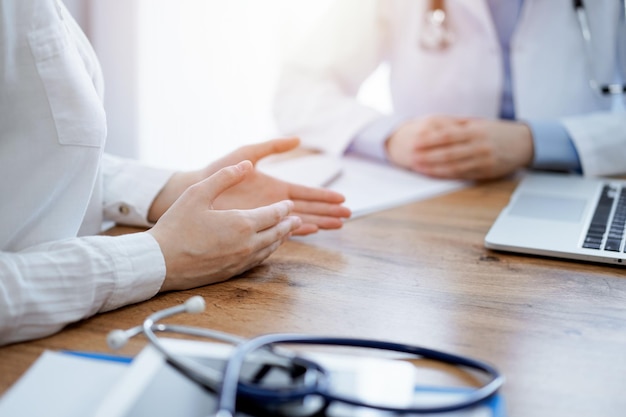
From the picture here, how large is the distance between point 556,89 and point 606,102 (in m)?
0.10

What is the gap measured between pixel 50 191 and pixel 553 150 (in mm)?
903

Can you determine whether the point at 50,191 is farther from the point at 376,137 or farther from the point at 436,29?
the point at 436,29

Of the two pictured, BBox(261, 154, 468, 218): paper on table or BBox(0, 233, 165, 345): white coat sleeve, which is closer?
BBox(0, 233, 165, 345): white coat sleeve

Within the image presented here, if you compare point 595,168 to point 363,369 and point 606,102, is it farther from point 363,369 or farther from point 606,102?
point 363,369

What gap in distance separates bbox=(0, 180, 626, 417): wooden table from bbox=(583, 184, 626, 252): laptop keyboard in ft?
0.14

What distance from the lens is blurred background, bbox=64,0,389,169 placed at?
184cm

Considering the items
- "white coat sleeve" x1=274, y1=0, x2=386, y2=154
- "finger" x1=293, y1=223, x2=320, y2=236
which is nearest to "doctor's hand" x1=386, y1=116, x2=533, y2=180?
"white coat sleeve" x1=274, y1=0, x2=386, y2=154

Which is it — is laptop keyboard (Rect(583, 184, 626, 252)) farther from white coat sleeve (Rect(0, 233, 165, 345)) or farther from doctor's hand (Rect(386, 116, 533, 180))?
white coat sleeve (Rect(0, 233, 165, 345))

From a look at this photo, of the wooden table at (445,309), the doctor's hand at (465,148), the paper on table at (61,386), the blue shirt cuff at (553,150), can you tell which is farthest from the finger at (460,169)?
the paper on table at (61,386)

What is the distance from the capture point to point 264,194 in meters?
0.99

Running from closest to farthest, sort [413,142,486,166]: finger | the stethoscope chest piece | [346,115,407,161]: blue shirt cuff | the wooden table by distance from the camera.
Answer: the wooden table < [413,142,486,166]: finger < [346,115,407,161]: blue shirt cuff < the stethoscope chest piece

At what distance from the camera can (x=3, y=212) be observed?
2.39 feet

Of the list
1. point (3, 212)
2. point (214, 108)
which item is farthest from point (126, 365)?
point (214, 108)

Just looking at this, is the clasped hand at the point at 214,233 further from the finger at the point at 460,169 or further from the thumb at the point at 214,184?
the finger at the point at 460,169
